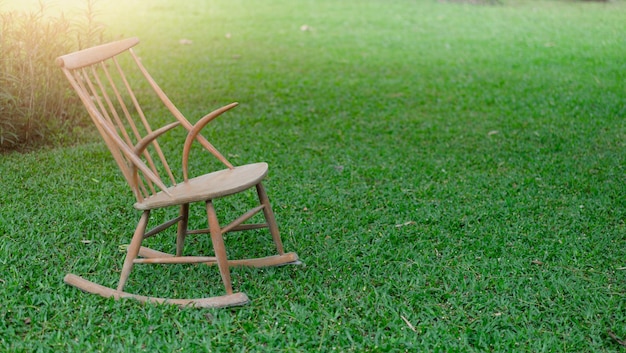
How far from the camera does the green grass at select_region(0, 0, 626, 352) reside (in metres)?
2.62

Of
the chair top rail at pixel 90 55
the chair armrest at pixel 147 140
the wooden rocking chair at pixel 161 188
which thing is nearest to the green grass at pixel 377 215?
the wooden rocking chair at pixel 161 188

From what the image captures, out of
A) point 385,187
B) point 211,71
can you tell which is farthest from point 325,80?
point 385,187

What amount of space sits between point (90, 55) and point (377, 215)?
1.73 metres

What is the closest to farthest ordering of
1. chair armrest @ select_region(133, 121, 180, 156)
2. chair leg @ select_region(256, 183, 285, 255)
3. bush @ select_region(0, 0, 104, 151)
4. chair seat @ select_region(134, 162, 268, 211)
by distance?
chair armrest @ select_region(133, 121, 180, 156), chair seat @ select_region(134, 162, 268, 211), chair leg @ select_region(256, 183, 285, 255), bush @ select_region(0, 0, 104, 151)

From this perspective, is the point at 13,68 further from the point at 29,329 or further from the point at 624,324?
the point at 624,324

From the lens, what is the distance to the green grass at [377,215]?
2623mm

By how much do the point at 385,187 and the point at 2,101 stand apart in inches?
105

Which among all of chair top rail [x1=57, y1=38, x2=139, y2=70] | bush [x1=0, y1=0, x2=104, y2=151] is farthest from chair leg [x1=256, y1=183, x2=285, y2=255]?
bush [x1=0, y1=0, x2=104, y2=151]

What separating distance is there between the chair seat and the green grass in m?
0.41

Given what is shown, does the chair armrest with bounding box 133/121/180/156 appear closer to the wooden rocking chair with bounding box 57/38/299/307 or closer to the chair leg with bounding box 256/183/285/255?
the wooden rocking chair with bounding box 57/38/299/307

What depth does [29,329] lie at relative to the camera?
258 cm

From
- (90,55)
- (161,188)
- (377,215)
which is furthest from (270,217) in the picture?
(90,55)

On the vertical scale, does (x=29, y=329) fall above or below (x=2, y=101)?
below

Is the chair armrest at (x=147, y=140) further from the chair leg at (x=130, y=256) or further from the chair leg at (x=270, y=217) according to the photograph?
the chair leg at (x=270, y=217)
